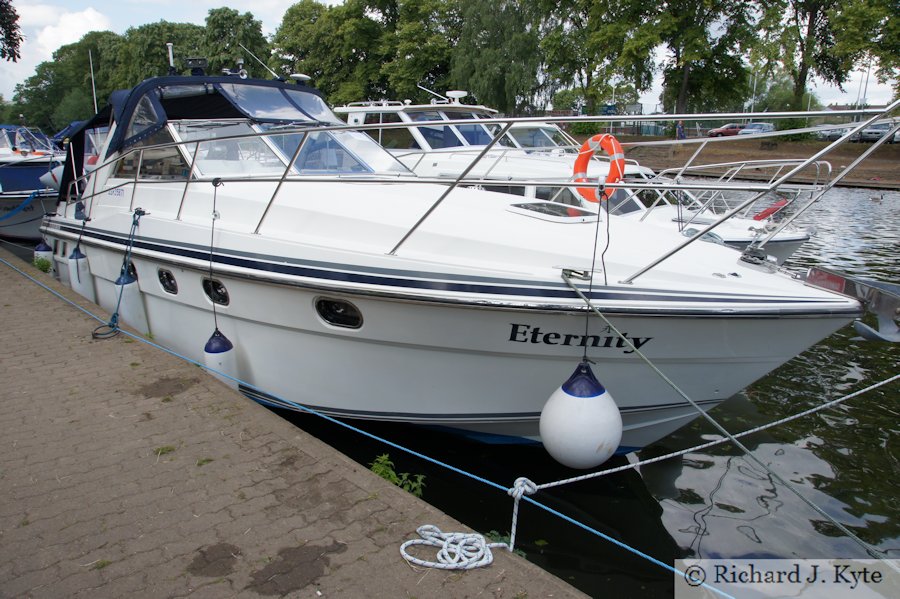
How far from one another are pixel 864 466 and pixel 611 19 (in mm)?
31044

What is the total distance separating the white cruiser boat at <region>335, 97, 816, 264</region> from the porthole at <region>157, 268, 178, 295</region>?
2.80 m

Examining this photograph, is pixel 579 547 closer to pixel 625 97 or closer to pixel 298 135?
pixel 298 135

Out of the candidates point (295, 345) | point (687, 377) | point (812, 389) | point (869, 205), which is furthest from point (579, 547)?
point (869, 205)

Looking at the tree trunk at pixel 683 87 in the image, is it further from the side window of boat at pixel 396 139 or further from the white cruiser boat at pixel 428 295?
the white cruiser boat at pixel 428 295

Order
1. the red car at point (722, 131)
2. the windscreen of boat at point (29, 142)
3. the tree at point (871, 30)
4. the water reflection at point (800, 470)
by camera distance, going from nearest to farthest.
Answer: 1. the water reflection at point (800, 470)
2. the windscreen of boat at point (29, 142)
3. the red car at point (722, 131)
4. the tree at point (871, 30)

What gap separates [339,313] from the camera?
13.0 feet

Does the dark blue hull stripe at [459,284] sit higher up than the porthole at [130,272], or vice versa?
the dark blue hull stripe at [459,284]

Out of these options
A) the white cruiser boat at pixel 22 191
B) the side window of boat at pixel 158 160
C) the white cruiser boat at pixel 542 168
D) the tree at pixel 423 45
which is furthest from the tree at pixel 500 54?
the side window of boat at pixel 158 160

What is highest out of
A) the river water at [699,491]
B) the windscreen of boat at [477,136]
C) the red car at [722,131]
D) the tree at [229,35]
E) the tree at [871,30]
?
the tree at [229,35]

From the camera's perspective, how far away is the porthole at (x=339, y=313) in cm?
390

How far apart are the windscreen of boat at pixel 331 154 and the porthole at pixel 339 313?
1389 mm

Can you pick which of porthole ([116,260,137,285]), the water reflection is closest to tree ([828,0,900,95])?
the water reflection

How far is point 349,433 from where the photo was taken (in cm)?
471

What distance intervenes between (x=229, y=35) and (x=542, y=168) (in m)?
41.7
